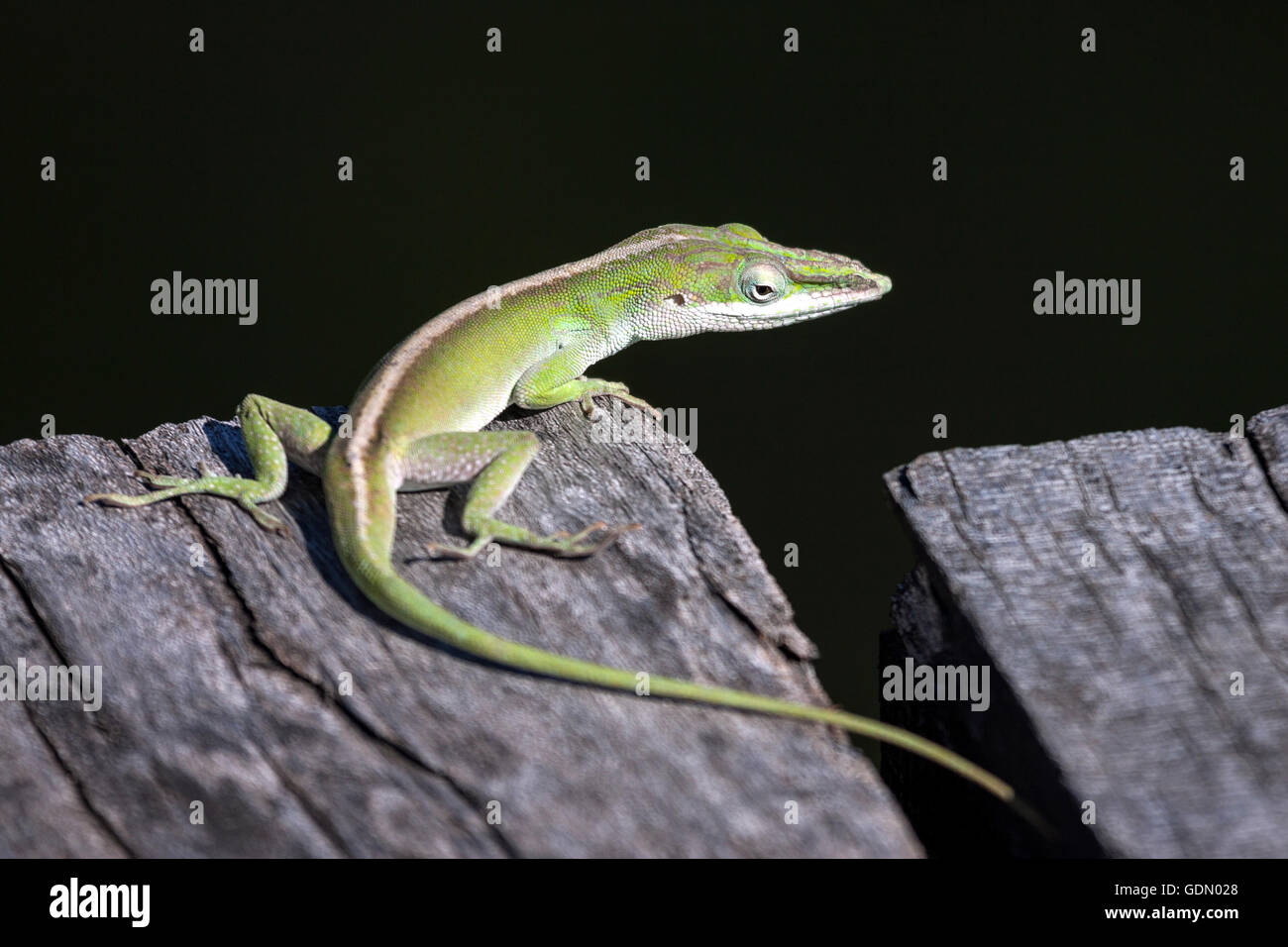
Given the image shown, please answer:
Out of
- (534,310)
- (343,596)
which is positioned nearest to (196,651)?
(343,596)

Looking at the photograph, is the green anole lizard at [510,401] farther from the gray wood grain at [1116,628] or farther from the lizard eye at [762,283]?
the gray wood grain at [1116,628]

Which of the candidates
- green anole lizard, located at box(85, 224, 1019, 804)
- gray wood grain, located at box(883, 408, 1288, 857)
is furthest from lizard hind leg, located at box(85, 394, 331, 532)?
gray wood grain, located at box(883, 408, 1288, 857)

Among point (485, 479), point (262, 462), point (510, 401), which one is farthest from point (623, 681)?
point (510, 401)

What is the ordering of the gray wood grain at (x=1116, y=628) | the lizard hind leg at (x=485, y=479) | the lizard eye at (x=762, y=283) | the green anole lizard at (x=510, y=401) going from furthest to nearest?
the lizard eye at (x=762, y=283)
the lizard hind leg at (x=485, y=479)
the green anole lizard at (x=510, y=401)
the gray wood grain at (x=1116, y=628)

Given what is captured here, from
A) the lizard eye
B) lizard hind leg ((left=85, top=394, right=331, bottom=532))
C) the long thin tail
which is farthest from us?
the lizard eye

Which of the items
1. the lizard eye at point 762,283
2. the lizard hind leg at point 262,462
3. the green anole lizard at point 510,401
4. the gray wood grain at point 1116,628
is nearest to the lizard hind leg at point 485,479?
the green anole lizard at point 510,401

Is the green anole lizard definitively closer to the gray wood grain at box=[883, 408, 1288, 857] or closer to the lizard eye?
the lizard eye

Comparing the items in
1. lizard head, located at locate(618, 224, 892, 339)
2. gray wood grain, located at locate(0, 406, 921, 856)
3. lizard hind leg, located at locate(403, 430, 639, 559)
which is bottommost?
gray wood grain, located at locate(0, 406, 921, 856)
